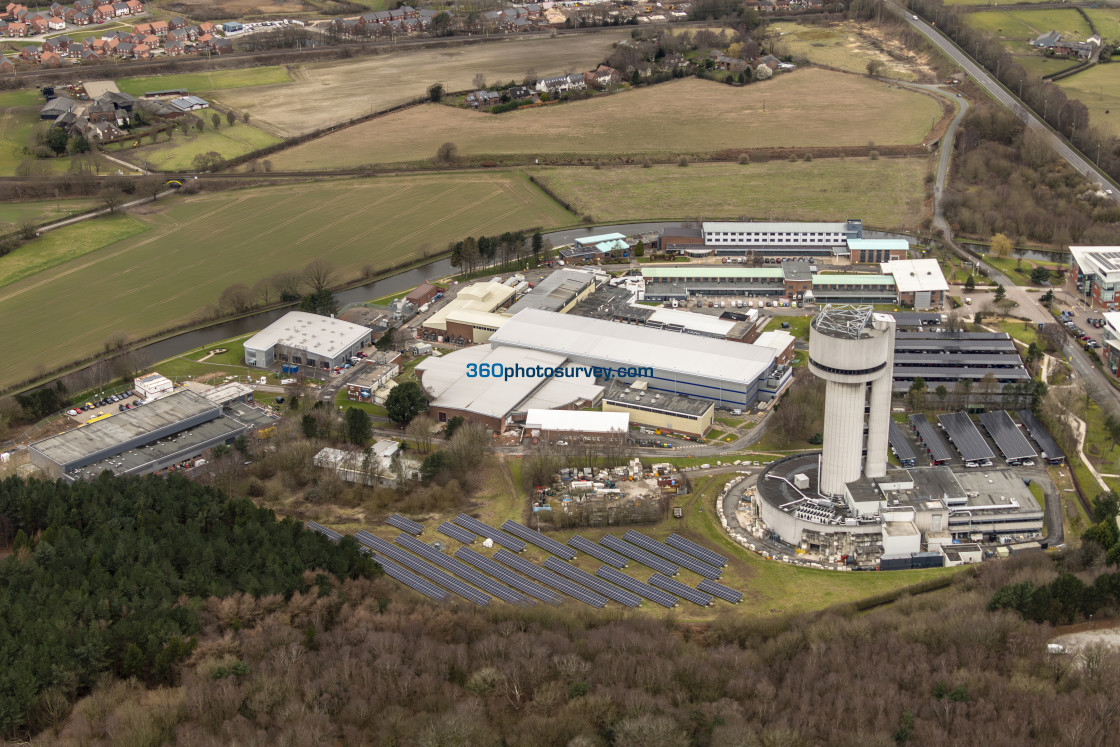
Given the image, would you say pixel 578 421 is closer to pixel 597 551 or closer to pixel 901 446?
pixel 597 551

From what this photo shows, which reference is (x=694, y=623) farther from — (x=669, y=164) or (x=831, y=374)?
(x=669, y=164)

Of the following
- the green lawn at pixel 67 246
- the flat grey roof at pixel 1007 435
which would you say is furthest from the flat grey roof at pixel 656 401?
the green lawn at pixel 67 246

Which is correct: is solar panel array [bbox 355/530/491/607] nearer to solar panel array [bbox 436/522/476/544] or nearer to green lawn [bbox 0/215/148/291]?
solar panel array [bbox 436/522/476/544]

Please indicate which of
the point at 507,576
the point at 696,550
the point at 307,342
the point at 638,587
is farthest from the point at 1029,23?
the point at 507,576

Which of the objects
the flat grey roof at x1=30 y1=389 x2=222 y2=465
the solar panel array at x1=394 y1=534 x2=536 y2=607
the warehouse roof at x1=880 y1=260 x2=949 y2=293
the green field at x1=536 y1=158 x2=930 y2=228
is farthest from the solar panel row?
the green field at x1=536 y1=158 x2=930 y2=228

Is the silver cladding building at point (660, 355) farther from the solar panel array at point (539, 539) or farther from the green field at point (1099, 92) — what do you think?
the green field at point (1099, 92)

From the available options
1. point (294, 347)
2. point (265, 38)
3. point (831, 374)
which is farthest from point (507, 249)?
point (265, 38)

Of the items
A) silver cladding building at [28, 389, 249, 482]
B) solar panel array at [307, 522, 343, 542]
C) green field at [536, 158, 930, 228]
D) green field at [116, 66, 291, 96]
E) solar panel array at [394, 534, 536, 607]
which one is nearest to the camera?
solar panel array at [394, 534, 536, 607]
